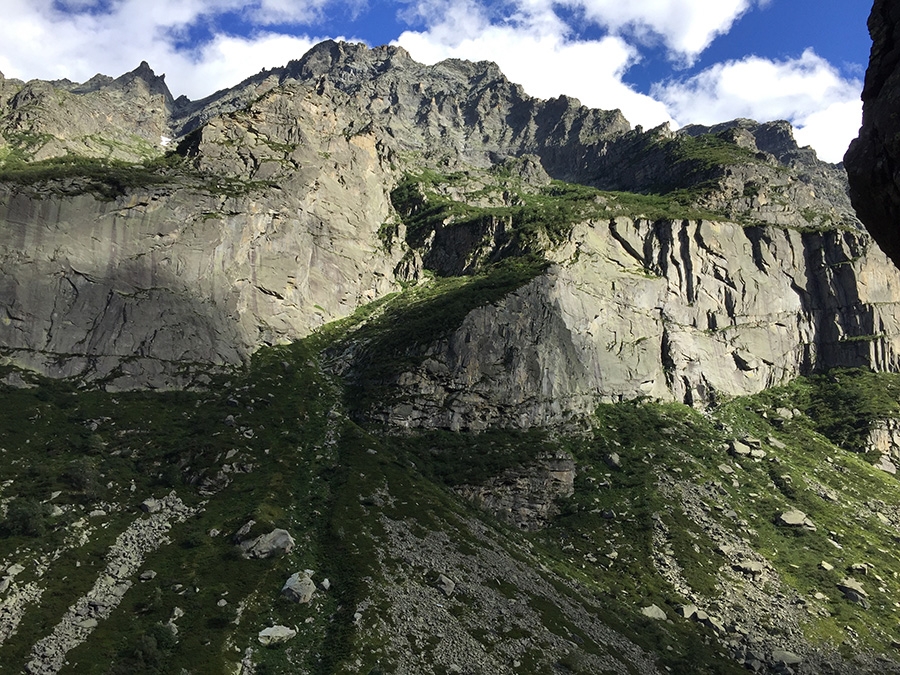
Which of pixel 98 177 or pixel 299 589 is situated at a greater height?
pixel 98 177

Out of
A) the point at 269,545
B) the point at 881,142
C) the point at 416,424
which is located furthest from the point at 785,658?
the point at 416,424

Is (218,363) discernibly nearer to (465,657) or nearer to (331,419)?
(331,419)

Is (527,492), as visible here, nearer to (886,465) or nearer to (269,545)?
(269,545)

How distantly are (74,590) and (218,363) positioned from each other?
2547 inches

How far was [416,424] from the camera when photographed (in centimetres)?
10862

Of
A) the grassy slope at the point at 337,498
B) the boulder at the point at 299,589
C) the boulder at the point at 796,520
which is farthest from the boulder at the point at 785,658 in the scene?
the boulder at the point at 299,589

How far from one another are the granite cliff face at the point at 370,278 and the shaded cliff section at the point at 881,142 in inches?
3436

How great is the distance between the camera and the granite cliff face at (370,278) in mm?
110312

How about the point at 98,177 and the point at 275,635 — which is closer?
the point at 275,635

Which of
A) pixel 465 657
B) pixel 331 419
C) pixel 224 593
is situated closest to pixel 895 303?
pixel 331 419

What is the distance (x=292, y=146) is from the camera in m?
175

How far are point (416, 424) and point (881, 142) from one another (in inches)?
3522

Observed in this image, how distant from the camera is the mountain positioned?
57031 mm

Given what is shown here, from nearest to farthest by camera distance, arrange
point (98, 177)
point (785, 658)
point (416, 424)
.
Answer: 1. point (785, 658)
2. point (416, 424)
3. point (98, 177)
